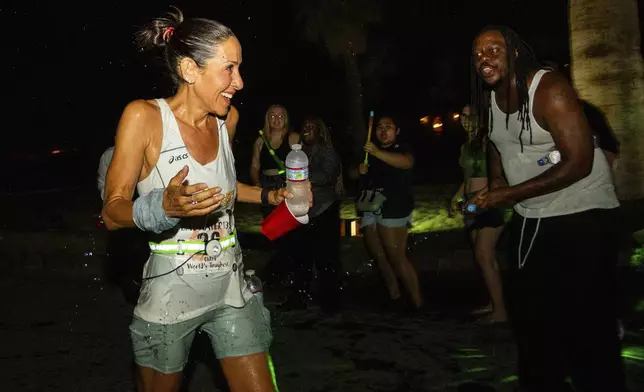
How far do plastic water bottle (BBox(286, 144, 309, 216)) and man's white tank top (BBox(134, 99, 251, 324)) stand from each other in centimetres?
35

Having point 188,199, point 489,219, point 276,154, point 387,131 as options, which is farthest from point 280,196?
point 276,154

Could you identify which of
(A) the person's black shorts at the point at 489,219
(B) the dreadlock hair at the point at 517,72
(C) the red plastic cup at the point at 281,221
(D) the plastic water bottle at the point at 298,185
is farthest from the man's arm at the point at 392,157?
(C) the red plastic cup at the point at 281,221

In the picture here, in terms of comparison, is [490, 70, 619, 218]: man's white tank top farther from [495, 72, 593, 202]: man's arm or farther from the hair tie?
the hair tie

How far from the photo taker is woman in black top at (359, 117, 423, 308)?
21.6 feet

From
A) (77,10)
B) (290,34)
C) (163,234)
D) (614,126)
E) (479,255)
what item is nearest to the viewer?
(163,234)

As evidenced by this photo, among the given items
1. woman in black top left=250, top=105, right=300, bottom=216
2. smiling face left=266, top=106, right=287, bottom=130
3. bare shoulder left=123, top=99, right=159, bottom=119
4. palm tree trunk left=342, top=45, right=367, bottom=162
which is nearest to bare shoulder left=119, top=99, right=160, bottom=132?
bare shoulder left=123, top=99, right=159, bottom=119

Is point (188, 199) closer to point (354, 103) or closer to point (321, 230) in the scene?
point (321, 230)

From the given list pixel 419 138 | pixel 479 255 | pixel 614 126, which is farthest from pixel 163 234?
pixel 419 138

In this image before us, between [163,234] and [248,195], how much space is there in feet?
2.41

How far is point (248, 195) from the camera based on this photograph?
Result: 360 cm

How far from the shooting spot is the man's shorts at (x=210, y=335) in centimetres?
288

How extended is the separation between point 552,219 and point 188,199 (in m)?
1.76

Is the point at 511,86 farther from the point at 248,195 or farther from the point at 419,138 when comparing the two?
the point at 419,138

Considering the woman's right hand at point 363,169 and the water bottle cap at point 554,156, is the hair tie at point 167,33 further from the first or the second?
the woman's right hand at point 363,169
